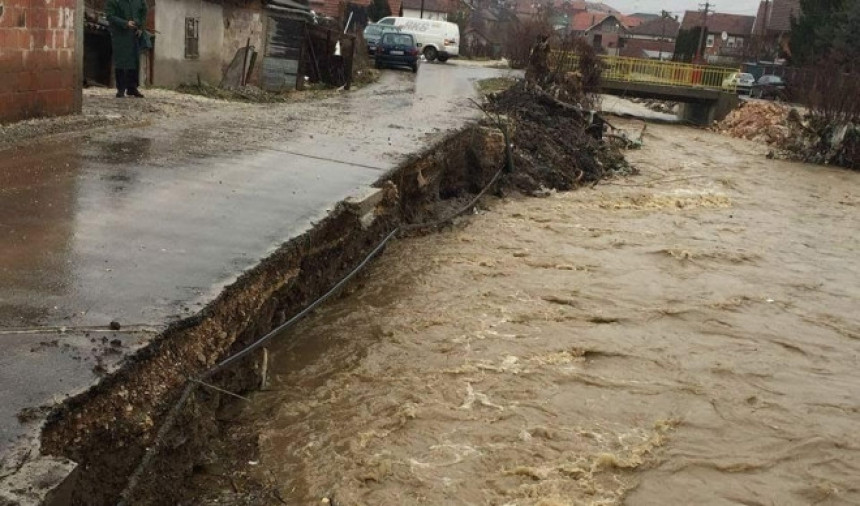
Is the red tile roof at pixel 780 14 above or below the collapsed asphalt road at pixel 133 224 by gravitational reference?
above

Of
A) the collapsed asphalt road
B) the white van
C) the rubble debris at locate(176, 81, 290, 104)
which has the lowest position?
the collapsed asphalt road

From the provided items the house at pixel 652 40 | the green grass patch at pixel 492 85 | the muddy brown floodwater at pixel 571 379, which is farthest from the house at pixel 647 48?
the muddy brown floodwater at pixel 571 379

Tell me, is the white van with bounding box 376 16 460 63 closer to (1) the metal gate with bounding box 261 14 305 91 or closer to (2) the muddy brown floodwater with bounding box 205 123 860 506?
(1) the metal gate with bounding box 261 14 305 91

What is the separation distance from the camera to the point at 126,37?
12211 mm

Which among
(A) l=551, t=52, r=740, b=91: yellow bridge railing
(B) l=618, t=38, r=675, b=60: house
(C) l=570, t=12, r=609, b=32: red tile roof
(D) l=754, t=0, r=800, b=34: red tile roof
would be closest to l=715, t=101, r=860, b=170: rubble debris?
(A) l=551, t=52, r=740, b=91: yellow bridge railing

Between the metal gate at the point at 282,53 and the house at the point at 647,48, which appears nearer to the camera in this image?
the metal gate at the point at 282,53

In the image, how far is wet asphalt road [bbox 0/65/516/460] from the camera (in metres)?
3.56

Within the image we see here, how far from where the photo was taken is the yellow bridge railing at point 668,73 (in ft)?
111

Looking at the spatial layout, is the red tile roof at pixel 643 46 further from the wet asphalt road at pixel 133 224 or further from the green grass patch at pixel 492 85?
the wet asphalt road at pixel 133 224

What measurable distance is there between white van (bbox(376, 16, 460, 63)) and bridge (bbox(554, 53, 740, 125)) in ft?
29.8

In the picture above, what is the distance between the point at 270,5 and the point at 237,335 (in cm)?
1777

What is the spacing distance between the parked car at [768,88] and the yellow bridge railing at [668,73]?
7.44 meters

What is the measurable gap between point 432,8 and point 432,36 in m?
40.7

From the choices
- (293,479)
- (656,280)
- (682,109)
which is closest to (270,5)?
(656,280)
